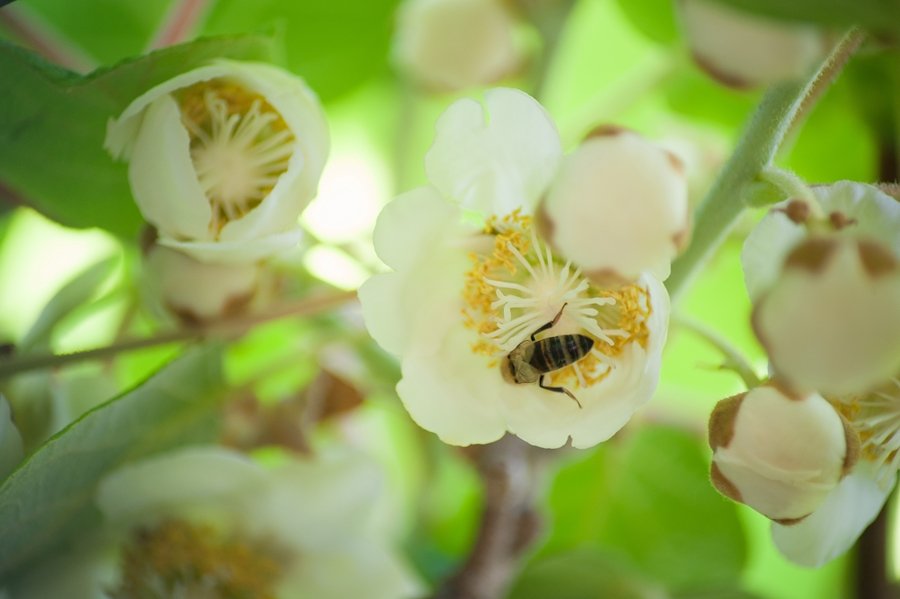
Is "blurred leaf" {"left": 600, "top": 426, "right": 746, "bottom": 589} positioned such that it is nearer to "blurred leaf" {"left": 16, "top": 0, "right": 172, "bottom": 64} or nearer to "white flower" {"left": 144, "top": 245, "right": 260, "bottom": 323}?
"white flower" {"left": 144, "top": 245, "right": 260, "bottom": 323}

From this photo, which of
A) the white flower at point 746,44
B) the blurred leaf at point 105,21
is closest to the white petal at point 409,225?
the white flower at point 746,44

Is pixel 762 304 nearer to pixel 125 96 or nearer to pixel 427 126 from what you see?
pixel 125 96

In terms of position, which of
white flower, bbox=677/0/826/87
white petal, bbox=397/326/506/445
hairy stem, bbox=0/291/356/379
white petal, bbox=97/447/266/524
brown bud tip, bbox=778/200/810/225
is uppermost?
white flower, bbox=677/0/826/87

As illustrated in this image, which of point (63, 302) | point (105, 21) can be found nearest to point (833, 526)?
point (63, 302)

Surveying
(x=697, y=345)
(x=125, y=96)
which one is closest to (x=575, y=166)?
(x=125, y=96)

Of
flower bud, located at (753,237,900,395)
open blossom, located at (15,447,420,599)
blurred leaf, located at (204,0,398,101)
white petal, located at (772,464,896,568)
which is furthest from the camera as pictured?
blurred leaf, located at (204,0,398,101)

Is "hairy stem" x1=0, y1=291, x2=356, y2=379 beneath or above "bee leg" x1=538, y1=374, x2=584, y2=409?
beneath

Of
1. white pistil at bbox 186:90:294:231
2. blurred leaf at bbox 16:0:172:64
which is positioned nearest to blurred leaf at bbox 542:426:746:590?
white pistil at bbox 186:90:294:231
